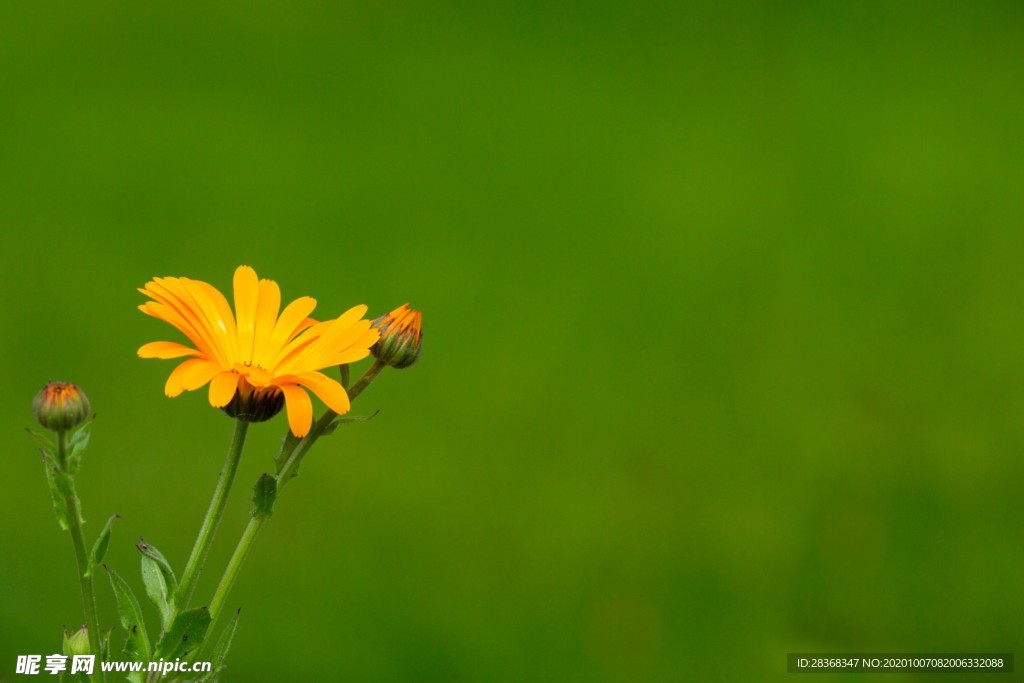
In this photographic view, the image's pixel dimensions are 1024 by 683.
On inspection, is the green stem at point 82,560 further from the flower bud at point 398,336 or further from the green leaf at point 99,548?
the flower bud at point 398,336

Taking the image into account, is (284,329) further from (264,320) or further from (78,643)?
(78,643)

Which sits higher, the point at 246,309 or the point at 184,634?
the point at 246,309

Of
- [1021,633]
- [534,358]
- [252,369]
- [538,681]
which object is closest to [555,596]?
[538,681]

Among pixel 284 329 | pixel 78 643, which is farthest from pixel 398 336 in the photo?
pixel 78 643

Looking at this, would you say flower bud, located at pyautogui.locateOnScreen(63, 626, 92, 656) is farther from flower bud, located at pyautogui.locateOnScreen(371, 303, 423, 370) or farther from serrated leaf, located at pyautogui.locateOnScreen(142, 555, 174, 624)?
flower bud, located at pyautogui.locateOnScreen(371, 303, 423, 370)

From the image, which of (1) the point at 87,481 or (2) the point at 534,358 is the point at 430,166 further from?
(1) the point at 87,481

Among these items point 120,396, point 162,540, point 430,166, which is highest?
point 430,166

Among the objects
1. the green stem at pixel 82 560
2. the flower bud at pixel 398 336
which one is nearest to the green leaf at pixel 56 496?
the green stem at pixel 82 560

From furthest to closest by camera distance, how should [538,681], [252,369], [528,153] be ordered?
[528,153] → [538,681] → [252,369]
